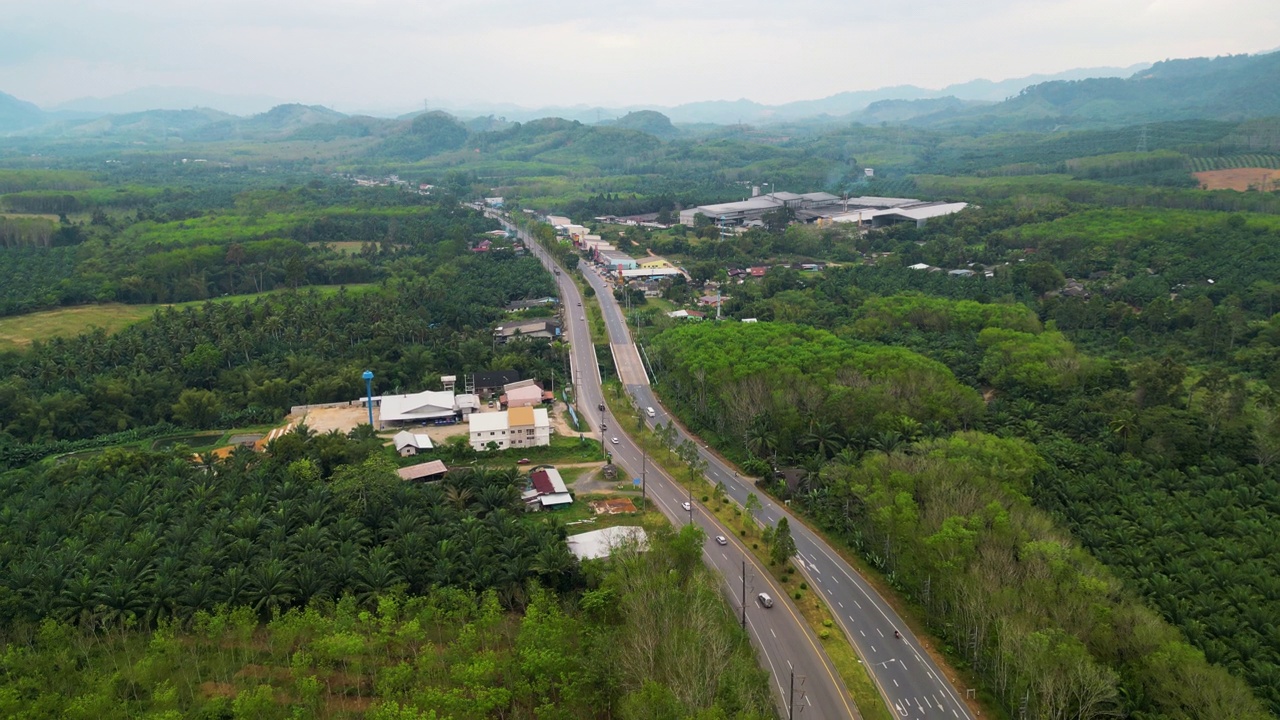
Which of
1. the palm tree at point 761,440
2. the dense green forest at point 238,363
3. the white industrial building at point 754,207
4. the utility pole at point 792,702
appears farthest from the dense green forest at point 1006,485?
the white industrial building at point 754,207

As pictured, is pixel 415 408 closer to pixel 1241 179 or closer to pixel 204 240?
pixel 204 240

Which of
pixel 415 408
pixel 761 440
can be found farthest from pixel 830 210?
pixel 415 408

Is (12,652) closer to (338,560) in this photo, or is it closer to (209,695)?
(209,695)

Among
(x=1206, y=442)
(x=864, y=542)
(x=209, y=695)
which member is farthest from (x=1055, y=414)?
(x=209, y=695)

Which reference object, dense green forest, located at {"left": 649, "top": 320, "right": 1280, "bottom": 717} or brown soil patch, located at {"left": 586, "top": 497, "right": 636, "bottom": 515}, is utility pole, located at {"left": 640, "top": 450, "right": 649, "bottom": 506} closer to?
brown soil patch, located at {"left": 586, "top": 497, "right": 636, "bottom": 515}

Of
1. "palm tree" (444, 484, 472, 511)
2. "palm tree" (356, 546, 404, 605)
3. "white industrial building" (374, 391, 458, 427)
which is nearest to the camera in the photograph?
"palm tree" (356, 546, 404, 605)

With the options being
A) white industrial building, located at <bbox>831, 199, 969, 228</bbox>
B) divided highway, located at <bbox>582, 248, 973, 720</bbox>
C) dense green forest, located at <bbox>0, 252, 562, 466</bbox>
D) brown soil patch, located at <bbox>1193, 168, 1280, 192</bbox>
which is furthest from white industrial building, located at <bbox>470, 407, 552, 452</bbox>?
brown soil patch, located at <bbox>1193, 168, 1280, 192</bbox>
